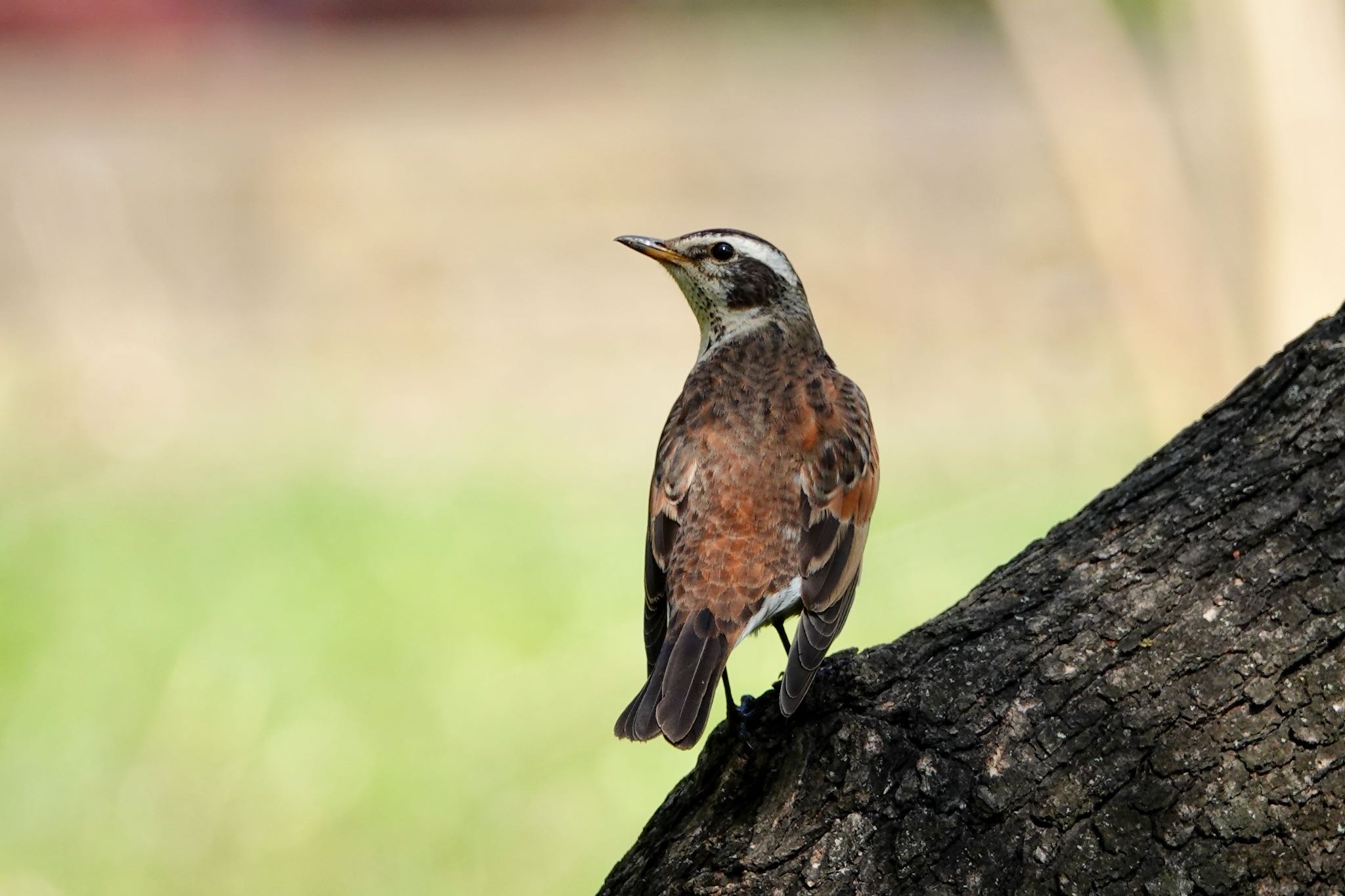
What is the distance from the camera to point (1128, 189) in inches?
453

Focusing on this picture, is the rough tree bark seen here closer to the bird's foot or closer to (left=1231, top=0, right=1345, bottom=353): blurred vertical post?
the bird's foot

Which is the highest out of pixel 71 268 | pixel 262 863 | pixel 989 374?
pixel 71 268

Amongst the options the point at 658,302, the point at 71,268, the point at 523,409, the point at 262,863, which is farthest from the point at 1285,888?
the point at 71,268

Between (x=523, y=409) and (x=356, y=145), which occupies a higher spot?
(x=356, y=145)

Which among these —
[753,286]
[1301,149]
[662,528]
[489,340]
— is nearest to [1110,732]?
[662,528]

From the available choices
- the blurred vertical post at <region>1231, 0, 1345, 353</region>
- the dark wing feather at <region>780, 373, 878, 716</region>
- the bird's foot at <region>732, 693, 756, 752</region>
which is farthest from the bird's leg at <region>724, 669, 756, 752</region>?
the blurred vertical post at <region>1231, 0, 1345, 353</region>

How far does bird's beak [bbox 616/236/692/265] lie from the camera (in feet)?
17.6

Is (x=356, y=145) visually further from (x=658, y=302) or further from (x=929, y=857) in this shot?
(x=929, y=857)

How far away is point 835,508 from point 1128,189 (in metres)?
7.75

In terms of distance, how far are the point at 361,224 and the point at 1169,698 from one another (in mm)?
13244

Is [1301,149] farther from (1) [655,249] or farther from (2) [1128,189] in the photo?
(1) [655,249]

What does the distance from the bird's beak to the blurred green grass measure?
10.2 ft

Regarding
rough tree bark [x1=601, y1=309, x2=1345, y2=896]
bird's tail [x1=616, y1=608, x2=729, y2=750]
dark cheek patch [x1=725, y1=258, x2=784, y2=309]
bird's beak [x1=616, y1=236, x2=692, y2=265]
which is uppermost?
bird's beak [x1=616, y1=236, x2=692, y2=265]

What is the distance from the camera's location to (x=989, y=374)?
14.4 metres
